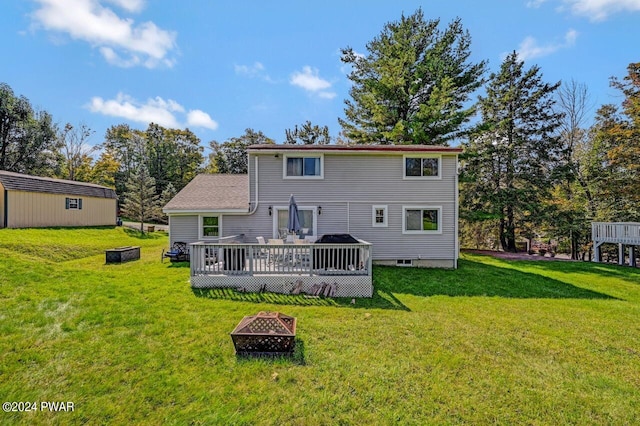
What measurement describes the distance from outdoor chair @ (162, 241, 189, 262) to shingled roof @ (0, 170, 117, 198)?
12205 mm

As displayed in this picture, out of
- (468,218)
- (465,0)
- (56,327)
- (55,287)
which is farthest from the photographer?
(468,218)

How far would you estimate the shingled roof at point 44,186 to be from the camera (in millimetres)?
16072

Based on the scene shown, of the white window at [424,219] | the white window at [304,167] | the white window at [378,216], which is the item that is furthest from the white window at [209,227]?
the white window at [424,219]

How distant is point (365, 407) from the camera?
3439mm

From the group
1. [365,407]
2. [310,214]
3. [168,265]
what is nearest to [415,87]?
[310,214]

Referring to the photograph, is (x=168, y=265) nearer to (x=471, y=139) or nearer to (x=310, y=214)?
(x=310, y=214)

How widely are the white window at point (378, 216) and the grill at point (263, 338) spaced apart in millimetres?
7973

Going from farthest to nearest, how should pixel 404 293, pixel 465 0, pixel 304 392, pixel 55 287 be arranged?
1. pixel 465 0
2. pixel 404 293
3. pixel 55 287
4. pixel 304 392

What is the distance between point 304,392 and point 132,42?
14692 millimetres

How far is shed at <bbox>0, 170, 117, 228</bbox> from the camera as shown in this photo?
15883 mm

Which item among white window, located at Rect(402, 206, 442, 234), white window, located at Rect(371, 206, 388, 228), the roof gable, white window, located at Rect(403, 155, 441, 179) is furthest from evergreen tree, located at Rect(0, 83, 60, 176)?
white window, located at Rect(402, 206, 442, 234)

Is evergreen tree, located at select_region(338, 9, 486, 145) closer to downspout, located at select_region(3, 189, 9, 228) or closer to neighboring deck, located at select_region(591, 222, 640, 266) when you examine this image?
neighboring deck, located at select_region(591, 222, 640, 266)

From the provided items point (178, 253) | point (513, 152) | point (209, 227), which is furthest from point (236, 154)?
point (513, 152)

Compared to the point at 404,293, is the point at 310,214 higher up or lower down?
higher up
